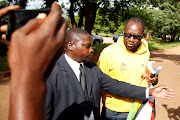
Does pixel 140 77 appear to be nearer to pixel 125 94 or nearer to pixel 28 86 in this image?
pixel 125 94

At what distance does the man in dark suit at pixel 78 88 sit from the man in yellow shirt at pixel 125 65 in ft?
0.62

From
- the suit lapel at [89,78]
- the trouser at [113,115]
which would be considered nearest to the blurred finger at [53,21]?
the suit lapel at [89,78]

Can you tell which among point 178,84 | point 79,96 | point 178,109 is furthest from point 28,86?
point 178,84

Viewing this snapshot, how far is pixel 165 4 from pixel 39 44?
2802cm

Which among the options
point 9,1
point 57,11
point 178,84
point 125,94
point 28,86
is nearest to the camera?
point 28,86

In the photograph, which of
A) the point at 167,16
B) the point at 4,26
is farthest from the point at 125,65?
the point at 167,16

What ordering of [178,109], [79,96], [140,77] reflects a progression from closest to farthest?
1. [79,96]
2. [140,77]
3. [178,109]

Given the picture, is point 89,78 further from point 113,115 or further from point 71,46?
point 113,115

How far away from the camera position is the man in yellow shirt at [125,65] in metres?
2.29

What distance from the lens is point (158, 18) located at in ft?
78.5

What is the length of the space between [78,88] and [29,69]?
1203mm

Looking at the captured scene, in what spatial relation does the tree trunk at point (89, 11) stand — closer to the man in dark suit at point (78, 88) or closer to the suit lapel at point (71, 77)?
the man in dark suit at point (78, 88)

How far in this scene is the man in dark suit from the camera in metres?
1.63

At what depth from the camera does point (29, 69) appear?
1.89ft
